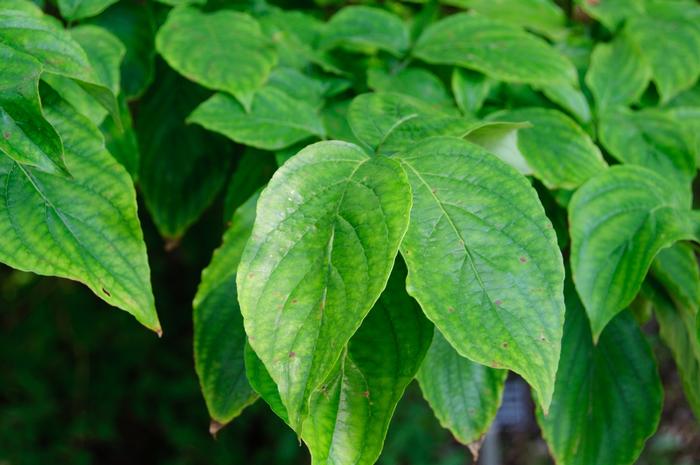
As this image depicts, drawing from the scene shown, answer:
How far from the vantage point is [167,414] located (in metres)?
2.52

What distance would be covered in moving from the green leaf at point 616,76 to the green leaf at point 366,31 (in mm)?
269

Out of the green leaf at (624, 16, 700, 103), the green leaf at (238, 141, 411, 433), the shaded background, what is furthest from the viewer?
the shaded background

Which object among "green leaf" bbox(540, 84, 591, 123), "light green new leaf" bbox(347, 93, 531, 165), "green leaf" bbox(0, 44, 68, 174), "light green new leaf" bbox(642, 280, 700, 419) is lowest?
"light green new leaf" bbox(642, 280, 700, 419)

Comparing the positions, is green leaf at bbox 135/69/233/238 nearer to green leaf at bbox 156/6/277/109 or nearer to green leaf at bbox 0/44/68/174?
green leaf at bbox 156/6/277/109

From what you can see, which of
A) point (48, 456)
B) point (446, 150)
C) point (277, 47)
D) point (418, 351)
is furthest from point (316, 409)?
point (48, 456)

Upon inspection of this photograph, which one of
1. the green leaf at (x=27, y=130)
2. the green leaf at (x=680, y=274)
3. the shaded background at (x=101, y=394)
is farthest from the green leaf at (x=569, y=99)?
the shaded background at (x=101, y=394)

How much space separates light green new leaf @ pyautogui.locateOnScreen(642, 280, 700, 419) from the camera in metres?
0.81

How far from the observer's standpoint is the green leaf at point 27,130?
650mm

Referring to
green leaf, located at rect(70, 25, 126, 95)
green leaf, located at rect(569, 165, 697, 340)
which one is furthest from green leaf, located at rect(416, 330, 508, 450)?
green leaf, located at rect(70, 25, 126, 95)

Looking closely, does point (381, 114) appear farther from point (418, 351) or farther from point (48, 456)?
point (48, 456)

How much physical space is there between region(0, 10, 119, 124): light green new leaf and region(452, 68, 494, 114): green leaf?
0.45m

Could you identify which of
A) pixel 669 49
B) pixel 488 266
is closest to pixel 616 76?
pixel 669 49

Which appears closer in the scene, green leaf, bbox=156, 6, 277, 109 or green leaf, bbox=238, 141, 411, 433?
green leaf, bbox=238, 141, 411, 433

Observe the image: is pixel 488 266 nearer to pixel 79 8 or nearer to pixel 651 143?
pixel 651 143
